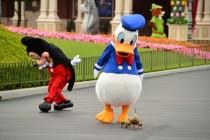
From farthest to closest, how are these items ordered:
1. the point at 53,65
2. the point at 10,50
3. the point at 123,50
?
the point at 10,50, the point at 53,65, the point at 123,50

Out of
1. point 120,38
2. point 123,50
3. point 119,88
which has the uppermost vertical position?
point 120,38

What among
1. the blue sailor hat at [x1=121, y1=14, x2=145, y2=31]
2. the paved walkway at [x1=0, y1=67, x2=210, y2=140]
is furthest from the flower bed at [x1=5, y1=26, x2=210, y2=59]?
the blue sailor hat at [x1=121, y1=14, x2=145, y2=31]

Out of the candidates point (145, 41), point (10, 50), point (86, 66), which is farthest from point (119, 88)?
point (145, 41)

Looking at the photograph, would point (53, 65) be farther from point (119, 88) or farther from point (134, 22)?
point (134, 22)

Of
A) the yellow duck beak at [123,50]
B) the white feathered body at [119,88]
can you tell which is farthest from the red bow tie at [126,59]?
the white feathered body at [119,88]

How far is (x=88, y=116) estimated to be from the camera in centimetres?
1495

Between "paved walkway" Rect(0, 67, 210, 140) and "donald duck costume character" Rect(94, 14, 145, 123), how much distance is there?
1.47 ft

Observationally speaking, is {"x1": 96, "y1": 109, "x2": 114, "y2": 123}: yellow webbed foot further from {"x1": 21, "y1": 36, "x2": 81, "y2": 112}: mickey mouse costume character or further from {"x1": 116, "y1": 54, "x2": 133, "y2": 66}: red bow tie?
{"x1": 21, "y1": 36, "x2": 81, "y2": 112}: mickey mouse costume character

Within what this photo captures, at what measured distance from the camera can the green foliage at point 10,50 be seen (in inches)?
805

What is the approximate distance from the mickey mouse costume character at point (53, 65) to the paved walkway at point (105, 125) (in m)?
0.22

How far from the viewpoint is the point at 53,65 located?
15.6 meters

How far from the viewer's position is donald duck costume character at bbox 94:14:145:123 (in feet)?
44.0

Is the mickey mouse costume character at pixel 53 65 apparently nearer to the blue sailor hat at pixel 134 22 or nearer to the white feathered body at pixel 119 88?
the white feathered body at pixel 119 88

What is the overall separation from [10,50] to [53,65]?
5.55 metres
